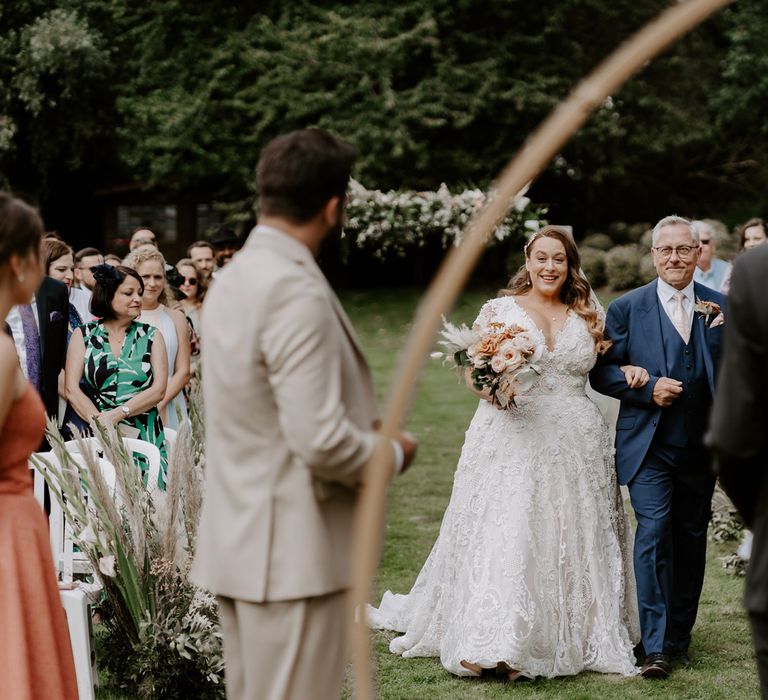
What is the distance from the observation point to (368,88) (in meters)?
27.2

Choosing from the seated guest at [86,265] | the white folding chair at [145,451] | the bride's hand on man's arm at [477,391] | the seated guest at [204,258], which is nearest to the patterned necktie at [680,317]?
the bride's hand on man's arm at [477,391]

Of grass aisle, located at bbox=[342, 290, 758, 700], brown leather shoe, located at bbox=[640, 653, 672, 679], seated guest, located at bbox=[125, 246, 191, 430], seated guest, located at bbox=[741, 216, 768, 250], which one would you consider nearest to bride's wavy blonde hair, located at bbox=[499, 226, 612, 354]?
brown leather shoe, located at bbox=[640, 653, 672, 679]

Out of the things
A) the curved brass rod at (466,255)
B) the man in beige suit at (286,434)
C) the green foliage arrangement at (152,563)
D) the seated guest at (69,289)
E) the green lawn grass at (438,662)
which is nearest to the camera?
the curved brass rod at (466,255)

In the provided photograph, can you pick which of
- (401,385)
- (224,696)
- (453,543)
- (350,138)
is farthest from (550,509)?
(350,138)

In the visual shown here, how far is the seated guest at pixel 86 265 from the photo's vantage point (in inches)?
378

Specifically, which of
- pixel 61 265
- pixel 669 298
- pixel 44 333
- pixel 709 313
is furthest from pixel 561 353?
pixel 61 265

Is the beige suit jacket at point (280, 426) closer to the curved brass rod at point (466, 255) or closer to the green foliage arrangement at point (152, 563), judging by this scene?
the curved brass rod at point (466, 255)

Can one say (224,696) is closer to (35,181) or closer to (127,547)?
(127,547)

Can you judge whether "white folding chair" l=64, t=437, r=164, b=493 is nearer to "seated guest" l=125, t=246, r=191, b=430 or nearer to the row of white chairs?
the row of white chairs

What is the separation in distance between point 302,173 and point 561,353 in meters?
3.39

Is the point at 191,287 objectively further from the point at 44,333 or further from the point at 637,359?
the point at 637,359

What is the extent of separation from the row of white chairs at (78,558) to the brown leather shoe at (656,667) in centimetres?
264

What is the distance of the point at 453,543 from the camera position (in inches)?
253

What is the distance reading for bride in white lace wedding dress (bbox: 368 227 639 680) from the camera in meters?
6.04
